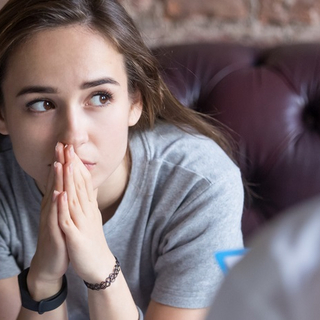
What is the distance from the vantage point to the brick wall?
1361 mm

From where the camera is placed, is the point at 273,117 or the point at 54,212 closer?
the point at 54,212

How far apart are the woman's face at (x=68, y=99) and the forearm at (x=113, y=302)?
0.55 feet

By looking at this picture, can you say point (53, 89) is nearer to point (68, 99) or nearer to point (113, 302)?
point (68, 99)

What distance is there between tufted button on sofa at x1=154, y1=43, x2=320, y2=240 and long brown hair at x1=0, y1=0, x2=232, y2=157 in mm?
71

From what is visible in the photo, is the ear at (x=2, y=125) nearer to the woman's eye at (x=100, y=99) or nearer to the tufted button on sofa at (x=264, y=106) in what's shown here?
the woman's eye at (x=100, y=99)

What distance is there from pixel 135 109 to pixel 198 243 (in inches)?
10.1

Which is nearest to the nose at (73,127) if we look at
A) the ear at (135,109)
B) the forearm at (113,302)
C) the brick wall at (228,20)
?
the ear at (135,109)

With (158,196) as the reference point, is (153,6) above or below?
above

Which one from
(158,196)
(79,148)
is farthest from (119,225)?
(79,148)

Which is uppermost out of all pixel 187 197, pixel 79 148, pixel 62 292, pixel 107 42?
pixel 107 42

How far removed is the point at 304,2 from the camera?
1343 mm

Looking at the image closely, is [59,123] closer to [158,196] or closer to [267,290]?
[158,196]

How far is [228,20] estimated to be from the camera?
1391 millimetres

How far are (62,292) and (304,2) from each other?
89 cm
